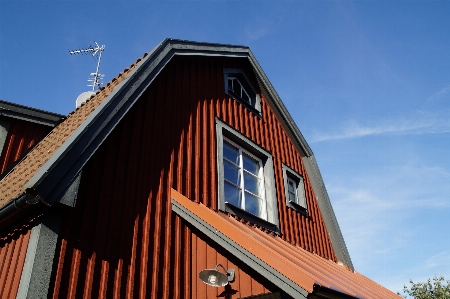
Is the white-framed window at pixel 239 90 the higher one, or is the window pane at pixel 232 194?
the white-framed window at pixel 239 90

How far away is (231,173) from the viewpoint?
22.9 feet

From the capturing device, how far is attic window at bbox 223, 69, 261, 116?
849 cm

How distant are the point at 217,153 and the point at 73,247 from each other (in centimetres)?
324

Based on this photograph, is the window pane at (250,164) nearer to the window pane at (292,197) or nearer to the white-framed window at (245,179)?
the white-framed window at (245,179)

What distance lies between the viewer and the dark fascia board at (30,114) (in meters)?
6.20

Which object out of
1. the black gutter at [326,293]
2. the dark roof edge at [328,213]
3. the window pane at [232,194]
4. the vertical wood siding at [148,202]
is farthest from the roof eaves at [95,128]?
the dark roof edge at [328,213]

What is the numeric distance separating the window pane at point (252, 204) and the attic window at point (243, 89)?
7.56ft

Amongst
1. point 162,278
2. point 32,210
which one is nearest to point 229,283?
point 162,278

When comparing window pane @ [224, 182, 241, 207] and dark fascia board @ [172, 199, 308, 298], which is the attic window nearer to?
window pane @ [224, 182, 241, 207]

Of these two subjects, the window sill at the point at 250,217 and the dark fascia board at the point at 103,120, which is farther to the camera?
the window sill at the point at 250,217

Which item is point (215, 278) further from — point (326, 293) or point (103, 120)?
point (103, 120)

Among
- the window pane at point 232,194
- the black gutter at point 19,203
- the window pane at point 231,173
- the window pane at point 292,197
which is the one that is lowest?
the black gutter at point 19,203

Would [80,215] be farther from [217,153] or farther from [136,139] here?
[217,153]

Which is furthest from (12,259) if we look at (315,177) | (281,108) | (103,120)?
(315,177)
